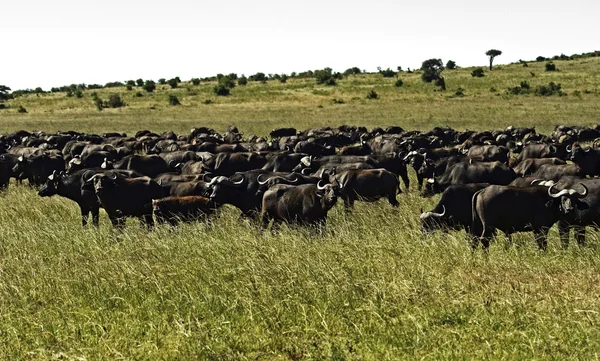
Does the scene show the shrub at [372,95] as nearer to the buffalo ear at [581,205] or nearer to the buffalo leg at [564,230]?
the buffalo leg at [564,230]

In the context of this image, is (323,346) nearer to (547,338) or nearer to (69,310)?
(547,338)

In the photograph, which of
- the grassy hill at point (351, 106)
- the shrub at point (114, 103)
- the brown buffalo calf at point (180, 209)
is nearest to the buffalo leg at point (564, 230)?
the brown buffalo calf at point (180, 209)

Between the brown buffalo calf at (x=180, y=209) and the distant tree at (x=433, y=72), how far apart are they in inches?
2600

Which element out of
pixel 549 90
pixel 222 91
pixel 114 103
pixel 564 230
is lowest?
pixel 549 90

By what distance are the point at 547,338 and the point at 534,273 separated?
84.0 inches

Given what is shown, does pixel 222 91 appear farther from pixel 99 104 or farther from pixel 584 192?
pixel 584 192

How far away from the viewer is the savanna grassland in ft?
20.6

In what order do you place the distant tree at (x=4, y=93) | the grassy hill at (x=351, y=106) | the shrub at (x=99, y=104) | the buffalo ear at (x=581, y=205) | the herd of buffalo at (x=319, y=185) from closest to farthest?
the buffalo ear at (x=581, y=205) < the herd of buffalo at (x=319, y=185) < the grassy hill at (x=351, y=106) < the shrub at (x=99, y=104) < the distant tree at (x=4, y=93)

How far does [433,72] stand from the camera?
278ft

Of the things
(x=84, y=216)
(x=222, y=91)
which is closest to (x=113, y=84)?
(x=222, y=91)

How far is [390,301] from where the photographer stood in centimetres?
727

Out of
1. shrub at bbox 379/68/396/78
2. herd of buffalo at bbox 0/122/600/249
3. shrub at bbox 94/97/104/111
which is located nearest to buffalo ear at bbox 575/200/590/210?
herd of buffalo at bbox 0/122/600/249

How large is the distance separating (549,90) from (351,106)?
21546 mm

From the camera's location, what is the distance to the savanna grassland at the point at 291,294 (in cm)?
628
